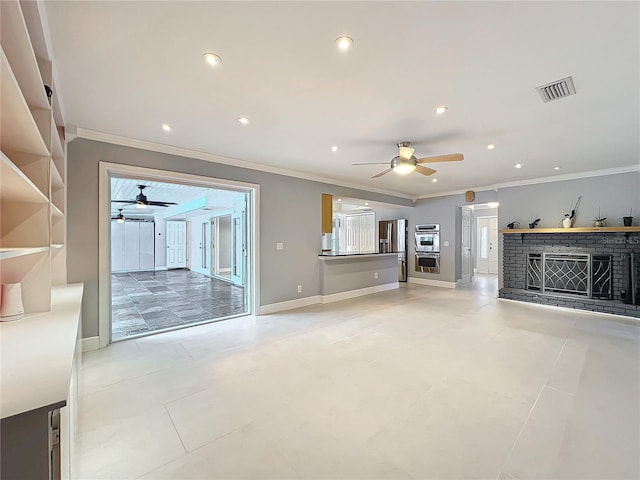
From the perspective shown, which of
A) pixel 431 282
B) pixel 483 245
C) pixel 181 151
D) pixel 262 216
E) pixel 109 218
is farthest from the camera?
pixel 483 245

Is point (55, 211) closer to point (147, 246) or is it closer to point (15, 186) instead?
point (15, 186)

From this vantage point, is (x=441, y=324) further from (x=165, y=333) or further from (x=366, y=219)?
(x=366, y=219)

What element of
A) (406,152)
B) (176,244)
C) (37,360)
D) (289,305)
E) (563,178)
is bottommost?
(289,305)

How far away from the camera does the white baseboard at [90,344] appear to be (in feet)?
10.7

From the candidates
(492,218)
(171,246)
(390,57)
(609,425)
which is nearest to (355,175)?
(390,57)

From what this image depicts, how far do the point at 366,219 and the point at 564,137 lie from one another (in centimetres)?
641

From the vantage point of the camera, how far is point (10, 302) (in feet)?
5.74

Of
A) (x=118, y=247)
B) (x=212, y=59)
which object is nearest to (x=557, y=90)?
(x=212, y=59)

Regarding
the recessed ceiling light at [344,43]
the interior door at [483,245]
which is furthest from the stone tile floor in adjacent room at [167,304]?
the interior door at [483,245]

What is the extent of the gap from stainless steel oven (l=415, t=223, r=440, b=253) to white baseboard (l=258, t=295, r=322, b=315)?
3.94 metres

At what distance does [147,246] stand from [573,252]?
13.5 metres

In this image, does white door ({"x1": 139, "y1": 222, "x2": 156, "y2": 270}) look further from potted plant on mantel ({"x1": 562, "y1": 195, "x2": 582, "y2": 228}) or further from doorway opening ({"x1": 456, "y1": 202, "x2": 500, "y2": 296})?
potted plant on mantel ({"x1": 562, "y1": 195, "x2": 582, "y2": 228})

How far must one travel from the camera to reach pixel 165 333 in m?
3.89

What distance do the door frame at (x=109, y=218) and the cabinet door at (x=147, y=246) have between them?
29.8 ft
